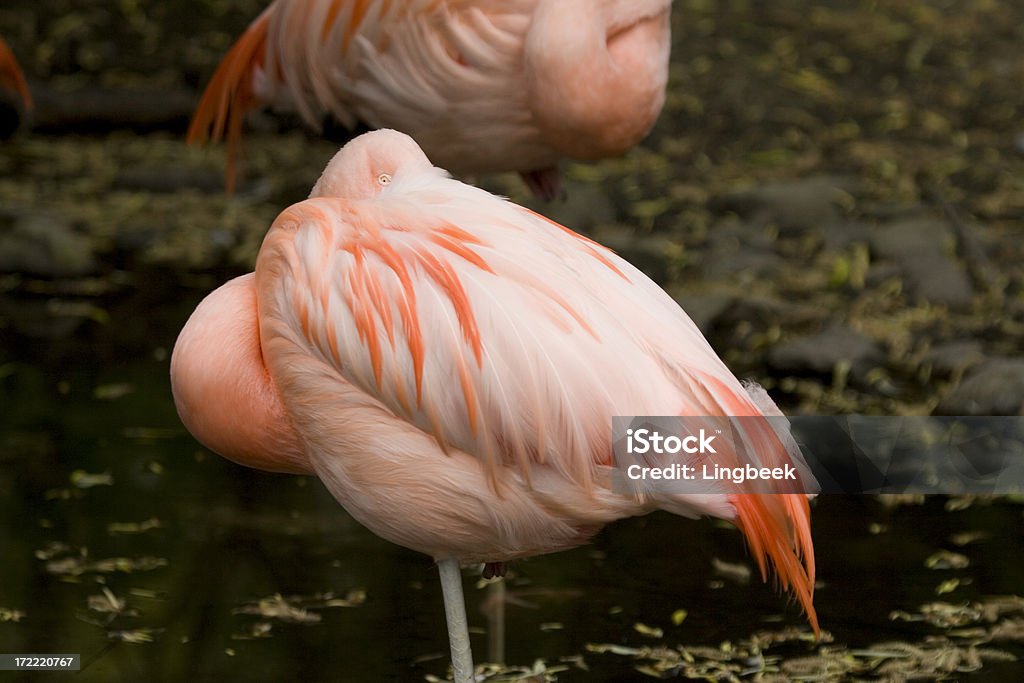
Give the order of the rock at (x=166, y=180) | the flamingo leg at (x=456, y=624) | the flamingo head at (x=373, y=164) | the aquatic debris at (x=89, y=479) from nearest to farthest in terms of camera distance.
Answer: the flamingo leg at (x=456, y=624), the flamingo head at (x=373, y=164), the aquatic debris at (x=89, y=479), the rock at (x=166, y=180)

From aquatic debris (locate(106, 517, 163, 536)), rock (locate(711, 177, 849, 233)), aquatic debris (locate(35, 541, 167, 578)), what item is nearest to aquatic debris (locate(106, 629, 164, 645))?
aquatic debris (locate(35, 541, 167, 578))

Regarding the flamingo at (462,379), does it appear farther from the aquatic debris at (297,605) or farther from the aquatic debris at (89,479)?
the aquatic debris at (89,479)

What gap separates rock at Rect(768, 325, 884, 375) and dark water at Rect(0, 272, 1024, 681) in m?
0.70

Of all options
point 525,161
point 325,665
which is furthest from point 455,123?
point 325,665

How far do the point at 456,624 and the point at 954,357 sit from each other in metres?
2.42

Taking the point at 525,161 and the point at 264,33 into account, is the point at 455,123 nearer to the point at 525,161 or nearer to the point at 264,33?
the point at 525,161

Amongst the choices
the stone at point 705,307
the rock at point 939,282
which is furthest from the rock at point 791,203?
the stone at point 705,307

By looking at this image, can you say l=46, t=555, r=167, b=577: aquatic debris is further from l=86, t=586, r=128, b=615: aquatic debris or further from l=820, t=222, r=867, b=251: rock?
l=820, t=222, r=867, b=251: rock

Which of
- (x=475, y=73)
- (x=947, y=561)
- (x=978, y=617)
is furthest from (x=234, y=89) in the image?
(x=978, y=617)

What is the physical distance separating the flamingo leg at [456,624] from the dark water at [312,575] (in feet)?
1.52

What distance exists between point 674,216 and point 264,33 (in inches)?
79.1

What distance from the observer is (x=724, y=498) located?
2467 mm

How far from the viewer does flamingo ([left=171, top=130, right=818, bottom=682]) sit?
246 centimetres

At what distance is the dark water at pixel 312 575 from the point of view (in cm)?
320
